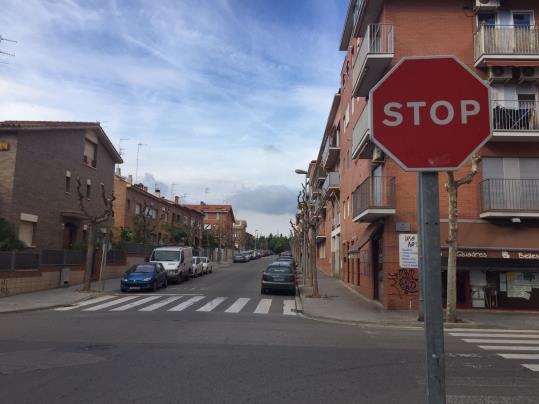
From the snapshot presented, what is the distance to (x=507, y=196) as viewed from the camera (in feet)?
62.2

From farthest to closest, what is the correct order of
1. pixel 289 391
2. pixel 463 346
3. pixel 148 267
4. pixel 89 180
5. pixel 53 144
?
pixel 89 180, pixel 53 144, pixel 148 267, pixel 463 346, pixel 289 391

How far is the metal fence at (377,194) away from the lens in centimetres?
1955

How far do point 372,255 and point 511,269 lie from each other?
5.75 metres

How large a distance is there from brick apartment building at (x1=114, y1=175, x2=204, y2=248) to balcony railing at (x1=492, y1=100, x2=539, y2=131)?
1130 inches

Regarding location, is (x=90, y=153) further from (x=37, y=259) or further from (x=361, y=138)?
(x=361, y=138)

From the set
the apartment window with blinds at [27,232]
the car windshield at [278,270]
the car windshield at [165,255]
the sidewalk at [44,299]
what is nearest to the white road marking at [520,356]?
the sidewalk at [44,299]

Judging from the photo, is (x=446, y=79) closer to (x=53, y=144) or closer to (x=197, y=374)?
(x=197, y=374)

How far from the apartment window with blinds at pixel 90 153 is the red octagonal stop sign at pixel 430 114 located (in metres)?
33.2

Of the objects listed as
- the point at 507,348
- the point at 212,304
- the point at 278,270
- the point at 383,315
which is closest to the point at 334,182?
the point at 278,270

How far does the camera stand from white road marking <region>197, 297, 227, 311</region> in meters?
18.7

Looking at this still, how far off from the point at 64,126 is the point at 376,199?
19.0 meters

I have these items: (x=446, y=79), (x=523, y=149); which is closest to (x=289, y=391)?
(x=446, y=79)

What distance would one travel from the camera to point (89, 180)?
34031 millimetres

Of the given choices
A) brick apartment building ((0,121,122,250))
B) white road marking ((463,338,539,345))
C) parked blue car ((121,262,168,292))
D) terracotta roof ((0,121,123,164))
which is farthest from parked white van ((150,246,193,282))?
white road marking ((463,338,539,345))
